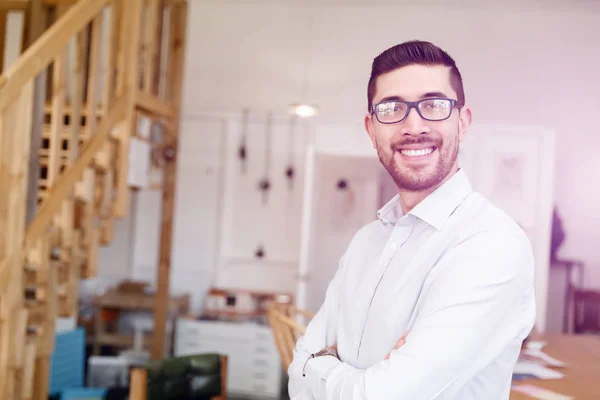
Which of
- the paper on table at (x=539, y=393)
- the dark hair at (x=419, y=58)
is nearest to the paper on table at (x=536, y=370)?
the paper on table at (x=539, y=393)

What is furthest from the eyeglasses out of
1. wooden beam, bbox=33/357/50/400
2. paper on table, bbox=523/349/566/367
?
wooden beam, bbox=33/357/50/400

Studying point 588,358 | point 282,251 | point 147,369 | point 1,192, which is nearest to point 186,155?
point 282,251

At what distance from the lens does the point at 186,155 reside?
15.7 feet

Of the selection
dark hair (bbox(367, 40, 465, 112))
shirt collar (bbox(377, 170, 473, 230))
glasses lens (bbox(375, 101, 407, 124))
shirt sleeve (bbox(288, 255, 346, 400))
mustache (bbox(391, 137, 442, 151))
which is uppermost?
dark hair (bbox(367, 40, 465, 112))

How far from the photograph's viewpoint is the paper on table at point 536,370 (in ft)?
6.67

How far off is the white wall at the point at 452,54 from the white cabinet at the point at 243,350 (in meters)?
1.94

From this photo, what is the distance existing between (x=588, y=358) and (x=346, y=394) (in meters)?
1.82

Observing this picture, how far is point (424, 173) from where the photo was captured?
1.15m

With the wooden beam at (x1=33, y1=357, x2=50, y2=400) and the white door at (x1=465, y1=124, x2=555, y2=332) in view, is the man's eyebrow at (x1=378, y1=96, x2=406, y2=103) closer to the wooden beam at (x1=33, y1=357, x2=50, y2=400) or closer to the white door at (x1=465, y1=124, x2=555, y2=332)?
the wooden beam at (x1=33, y1=357, x2=50, y2=400)

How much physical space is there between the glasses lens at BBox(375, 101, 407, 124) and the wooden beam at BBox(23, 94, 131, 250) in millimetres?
2006

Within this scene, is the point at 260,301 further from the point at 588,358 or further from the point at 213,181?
the point at 588,358

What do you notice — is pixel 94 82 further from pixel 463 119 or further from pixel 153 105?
pixel 463 119

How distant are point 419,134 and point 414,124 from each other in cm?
2

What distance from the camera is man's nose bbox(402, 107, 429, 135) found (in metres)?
1.10
